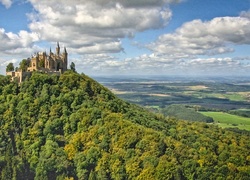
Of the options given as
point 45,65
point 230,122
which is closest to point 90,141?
point 45,65

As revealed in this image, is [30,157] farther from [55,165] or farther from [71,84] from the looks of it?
[71,84]

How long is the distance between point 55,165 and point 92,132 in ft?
Answer: 33.8

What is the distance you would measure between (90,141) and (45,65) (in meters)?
33.5

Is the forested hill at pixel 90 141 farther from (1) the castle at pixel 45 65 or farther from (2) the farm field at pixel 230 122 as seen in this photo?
(2) the farm field at pixel 230 122

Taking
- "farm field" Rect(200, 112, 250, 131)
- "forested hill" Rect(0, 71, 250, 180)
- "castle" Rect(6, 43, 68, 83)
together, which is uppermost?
"castle" Rect(6, 43, 68, 83)

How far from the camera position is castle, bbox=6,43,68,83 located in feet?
297

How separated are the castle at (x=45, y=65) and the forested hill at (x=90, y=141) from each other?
10.1 feet

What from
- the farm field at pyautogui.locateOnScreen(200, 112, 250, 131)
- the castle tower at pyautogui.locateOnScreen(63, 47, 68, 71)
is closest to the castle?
the castle tower at pyautogui.locateOnScreen(63, 47, 68, 71)

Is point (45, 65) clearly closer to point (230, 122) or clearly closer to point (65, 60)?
point (65, 60)

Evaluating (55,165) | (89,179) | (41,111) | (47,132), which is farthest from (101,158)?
(41,111)

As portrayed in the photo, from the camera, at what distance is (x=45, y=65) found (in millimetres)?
95125

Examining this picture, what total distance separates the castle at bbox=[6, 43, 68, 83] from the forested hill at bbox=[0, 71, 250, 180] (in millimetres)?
3065

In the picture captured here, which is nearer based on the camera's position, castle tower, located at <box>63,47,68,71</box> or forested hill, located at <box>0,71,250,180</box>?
forested hill, located at <box>0,71,250,180</box>

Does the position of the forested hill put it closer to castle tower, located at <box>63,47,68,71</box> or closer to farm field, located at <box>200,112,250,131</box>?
castle tower, located at <box>63,47,68,71</box>
